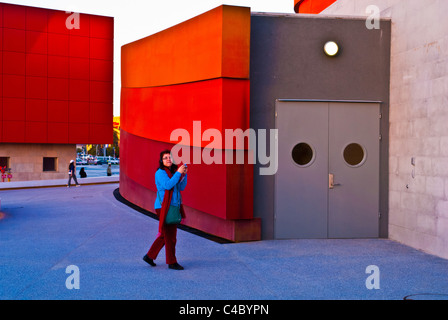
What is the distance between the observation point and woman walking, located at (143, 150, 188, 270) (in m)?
7.32

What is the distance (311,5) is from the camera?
54.3 ft

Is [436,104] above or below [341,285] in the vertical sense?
above

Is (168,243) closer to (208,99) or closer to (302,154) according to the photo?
(208,99)

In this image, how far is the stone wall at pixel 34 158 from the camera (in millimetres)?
36844

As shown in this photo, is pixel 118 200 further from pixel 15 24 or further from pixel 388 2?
pixel 15 24

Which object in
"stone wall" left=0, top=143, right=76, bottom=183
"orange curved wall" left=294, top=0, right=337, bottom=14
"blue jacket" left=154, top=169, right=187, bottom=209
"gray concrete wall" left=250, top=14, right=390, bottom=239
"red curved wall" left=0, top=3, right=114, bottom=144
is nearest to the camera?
"blue jacket" left=154, top=169, right=187, bottom=209

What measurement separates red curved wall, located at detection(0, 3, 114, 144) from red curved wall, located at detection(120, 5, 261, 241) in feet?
81.9

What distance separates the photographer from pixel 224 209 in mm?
9992

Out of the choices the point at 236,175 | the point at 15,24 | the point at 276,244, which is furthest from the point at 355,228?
the point at 15,24

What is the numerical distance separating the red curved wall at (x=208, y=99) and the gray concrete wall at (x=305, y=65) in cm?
32

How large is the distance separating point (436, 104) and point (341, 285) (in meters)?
4.29
